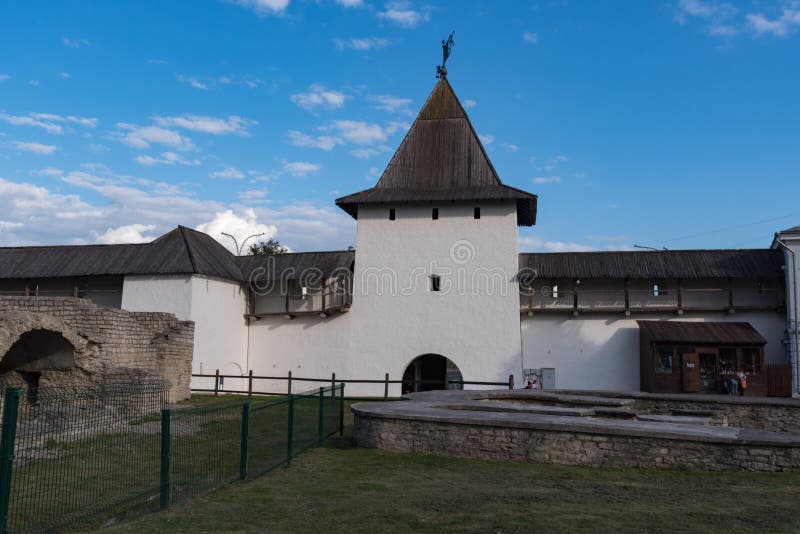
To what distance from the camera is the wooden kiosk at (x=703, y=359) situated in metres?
23.3

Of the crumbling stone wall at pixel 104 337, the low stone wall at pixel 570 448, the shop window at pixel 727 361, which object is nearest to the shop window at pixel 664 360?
the shop window at pixel 727 361

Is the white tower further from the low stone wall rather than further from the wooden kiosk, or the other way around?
the low stone wall

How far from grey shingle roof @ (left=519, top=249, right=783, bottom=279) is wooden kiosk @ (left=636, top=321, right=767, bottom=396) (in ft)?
7.25

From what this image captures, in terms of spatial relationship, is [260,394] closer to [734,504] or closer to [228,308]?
[228,308]

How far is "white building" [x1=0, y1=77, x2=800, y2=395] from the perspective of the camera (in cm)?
2502

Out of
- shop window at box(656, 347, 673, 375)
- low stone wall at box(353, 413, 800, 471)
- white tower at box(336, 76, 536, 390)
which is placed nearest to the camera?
low stone wall at box(353, 413, 800, 471)

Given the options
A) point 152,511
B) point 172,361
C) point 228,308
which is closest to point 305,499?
point 152,511

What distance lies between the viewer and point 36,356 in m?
17.3

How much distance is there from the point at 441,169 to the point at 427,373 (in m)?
8.88

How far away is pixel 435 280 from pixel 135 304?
38.9 ft

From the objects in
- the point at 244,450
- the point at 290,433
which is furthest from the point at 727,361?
the point at 244,450

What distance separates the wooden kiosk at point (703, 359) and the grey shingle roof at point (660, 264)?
7.25 ft

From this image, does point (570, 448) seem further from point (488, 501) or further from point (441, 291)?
point (441, 291)

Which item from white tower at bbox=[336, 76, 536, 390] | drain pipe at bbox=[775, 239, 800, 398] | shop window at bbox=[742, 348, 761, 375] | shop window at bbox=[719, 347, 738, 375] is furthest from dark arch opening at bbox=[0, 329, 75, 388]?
drain pipe at bbox=[775, 239, 800, 398]
